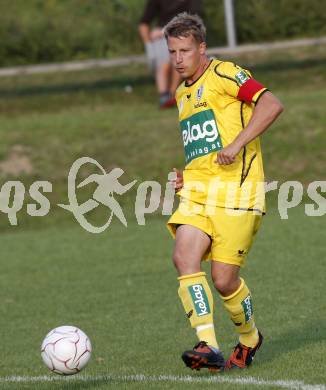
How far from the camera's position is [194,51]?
6.79 m

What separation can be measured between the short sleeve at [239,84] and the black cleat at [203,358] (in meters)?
1.49

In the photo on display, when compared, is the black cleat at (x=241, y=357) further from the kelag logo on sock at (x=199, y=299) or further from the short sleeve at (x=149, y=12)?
the short sleeve at (x=149, y=12)

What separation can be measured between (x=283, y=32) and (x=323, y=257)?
38.2 ft

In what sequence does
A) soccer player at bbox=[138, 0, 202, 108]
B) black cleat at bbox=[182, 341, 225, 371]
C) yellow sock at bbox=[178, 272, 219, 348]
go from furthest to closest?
1. soccer player at bbox=[138, 0, 202, 108]
2. yellow sock at bbox=[178, 272, 219, 348]
3. black cleat at bbox=[182, 341, 225, 371]

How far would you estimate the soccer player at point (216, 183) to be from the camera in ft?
21.7

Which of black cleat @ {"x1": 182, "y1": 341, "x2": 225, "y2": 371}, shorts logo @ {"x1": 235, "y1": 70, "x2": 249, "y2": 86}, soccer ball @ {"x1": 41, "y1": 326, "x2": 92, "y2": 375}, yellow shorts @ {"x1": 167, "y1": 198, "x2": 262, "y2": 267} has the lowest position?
black cleat @ {"x1": 182, "y1": 341, "x2": 225, "y2": 371}

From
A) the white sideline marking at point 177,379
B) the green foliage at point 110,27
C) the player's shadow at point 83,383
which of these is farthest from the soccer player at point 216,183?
the green foliage at point 110,27

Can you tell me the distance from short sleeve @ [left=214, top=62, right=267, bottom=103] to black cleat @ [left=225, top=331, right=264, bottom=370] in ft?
5.03

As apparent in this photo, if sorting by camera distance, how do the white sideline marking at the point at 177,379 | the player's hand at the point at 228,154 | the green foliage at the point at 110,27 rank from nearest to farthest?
the white sideline marking at the point at 177,379, the player's hand at the point at 228,154, the green foliage at the point at 110,27

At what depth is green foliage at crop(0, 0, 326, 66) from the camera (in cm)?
2227

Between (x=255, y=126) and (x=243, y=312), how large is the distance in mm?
1157

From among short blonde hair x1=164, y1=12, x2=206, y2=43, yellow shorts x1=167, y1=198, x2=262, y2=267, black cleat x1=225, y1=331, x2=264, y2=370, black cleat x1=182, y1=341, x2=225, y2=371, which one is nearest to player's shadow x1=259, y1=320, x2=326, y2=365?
black cleat x1=225, y1=331, x2=264, y2=370

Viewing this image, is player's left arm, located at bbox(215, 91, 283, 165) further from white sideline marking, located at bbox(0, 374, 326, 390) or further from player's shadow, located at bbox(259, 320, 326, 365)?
player's shadow, located at bbox(259, 320, 326, 365)

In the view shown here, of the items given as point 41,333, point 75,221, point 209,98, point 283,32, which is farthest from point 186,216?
point 283,32
